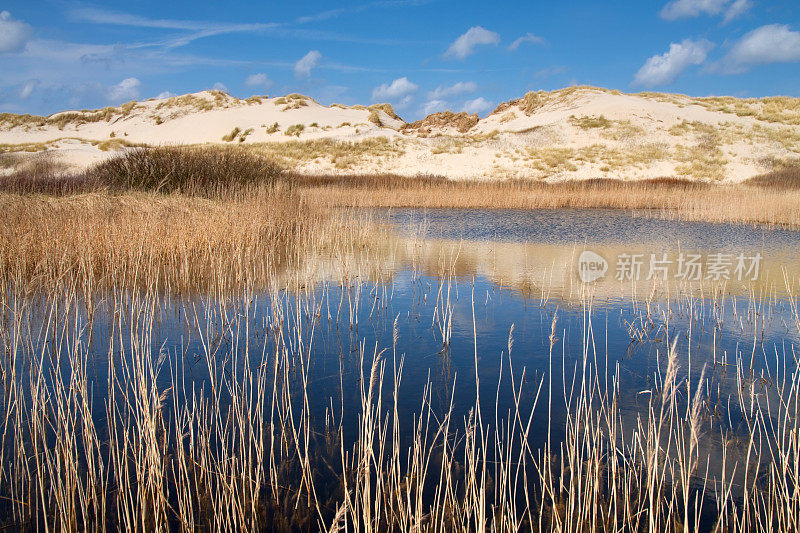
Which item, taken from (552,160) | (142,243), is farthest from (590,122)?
(142,243)

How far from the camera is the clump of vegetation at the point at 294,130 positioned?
33281mm

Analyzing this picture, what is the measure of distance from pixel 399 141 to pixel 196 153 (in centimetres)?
1561

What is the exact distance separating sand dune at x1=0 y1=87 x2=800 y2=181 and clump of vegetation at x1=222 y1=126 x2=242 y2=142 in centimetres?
12

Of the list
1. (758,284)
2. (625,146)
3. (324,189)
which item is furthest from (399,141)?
(758,284)

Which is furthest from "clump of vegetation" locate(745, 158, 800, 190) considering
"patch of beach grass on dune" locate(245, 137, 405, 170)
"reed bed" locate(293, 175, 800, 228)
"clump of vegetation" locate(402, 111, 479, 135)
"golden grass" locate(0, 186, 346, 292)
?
"clump of vegetation" locate(402, 111, 479, 135)

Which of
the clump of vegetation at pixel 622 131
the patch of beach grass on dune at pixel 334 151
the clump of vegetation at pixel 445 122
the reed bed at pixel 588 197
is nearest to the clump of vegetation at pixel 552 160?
the clump of vegetation at pixel 622 131

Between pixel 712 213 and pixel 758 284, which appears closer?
pixel 758 284

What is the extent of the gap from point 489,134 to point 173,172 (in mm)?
19978

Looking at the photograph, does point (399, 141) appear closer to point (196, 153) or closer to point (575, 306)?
point (196, 153)

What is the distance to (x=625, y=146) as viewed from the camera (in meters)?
25.8

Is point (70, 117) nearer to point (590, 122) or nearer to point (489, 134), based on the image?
point (489, 134)

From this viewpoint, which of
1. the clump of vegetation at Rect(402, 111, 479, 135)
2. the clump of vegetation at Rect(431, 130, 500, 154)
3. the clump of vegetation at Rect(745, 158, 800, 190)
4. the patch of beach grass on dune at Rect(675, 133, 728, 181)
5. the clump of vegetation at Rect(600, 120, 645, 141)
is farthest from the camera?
the clump of vegetation at Rect(402, 111, 479, 135)

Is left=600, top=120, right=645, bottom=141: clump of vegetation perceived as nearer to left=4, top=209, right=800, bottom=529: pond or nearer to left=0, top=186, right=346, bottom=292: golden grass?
left=4, top=209, right=800, bottom=529: pond

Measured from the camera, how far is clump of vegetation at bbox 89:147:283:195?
34.3 feet
